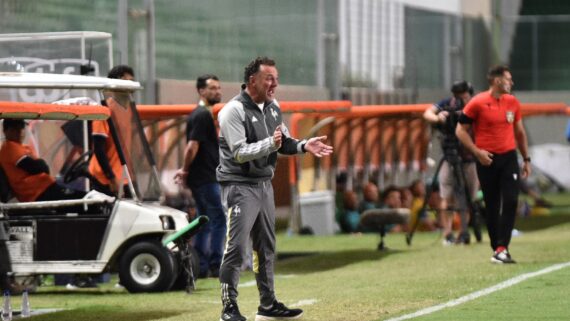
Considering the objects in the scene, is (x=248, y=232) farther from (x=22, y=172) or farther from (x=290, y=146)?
(x=22, y=172)

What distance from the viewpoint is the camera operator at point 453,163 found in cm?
2148

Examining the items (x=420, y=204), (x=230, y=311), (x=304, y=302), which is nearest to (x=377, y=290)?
(x=304, y=302)

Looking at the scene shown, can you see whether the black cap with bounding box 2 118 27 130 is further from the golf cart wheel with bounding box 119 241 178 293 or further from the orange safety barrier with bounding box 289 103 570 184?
the orange safety barrier with bounding box 289 103 570 184

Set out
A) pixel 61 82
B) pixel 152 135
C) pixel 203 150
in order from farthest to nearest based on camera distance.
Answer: pixel 152 135, pixel 203 150, pixel 61 82

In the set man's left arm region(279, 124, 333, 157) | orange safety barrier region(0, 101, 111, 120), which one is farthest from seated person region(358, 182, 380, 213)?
man's left arm region(279, 124, 333, 157)

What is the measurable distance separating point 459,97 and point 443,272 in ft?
16.2

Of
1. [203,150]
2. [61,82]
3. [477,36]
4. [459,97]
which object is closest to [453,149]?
[459,97]

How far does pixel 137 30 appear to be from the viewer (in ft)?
70.3

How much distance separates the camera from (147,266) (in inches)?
642

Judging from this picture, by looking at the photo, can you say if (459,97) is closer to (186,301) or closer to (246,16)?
(246,16)

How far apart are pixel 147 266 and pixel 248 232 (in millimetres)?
3714

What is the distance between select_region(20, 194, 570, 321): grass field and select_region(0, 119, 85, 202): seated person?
0.97 metres

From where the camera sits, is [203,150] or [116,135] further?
[203,150]

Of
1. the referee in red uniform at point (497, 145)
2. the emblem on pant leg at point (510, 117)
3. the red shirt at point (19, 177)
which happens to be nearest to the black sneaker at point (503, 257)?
the referee in red uniform at point (497, 145)
